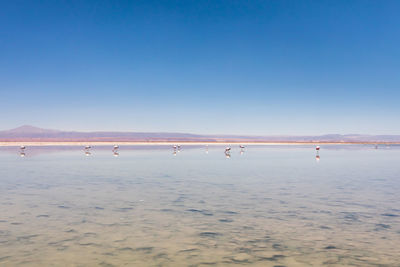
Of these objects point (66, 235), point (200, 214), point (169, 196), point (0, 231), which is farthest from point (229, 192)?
point (0, 231)

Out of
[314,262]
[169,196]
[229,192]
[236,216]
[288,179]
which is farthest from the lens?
[288,179]

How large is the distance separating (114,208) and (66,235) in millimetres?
4605

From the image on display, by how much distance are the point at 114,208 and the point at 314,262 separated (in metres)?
10.5

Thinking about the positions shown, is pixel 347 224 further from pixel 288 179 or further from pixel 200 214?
pixel 288 179

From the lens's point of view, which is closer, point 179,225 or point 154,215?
point 179,225

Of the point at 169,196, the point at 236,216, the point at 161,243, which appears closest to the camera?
the point at 161,243

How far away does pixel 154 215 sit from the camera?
51.5ft

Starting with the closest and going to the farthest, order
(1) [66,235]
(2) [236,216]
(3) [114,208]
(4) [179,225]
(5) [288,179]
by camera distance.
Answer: (1) [66,235], (4) [179,225], (2) [236,216], (3) [114,208], (5) [288,179]

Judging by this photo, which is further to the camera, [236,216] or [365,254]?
[236,216]

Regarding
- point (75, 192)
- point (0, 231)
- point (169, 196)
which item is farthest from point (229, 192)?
point (0, 231)

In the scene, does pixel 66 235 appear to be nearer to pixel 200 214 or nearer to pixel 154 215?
pixel 154 215

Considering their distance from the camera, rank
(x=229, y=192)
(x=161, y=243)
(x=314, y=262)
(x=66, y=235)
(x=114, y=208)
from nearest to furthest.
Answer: (x=314, y=262) < (x=161, y=243) < (x=66, y=235) < (x=114, y=208) < (x=229, y=192)

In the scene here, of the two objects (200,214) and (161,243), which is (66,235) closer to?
(161,243)

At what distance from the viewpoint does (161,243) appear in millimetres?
11703
